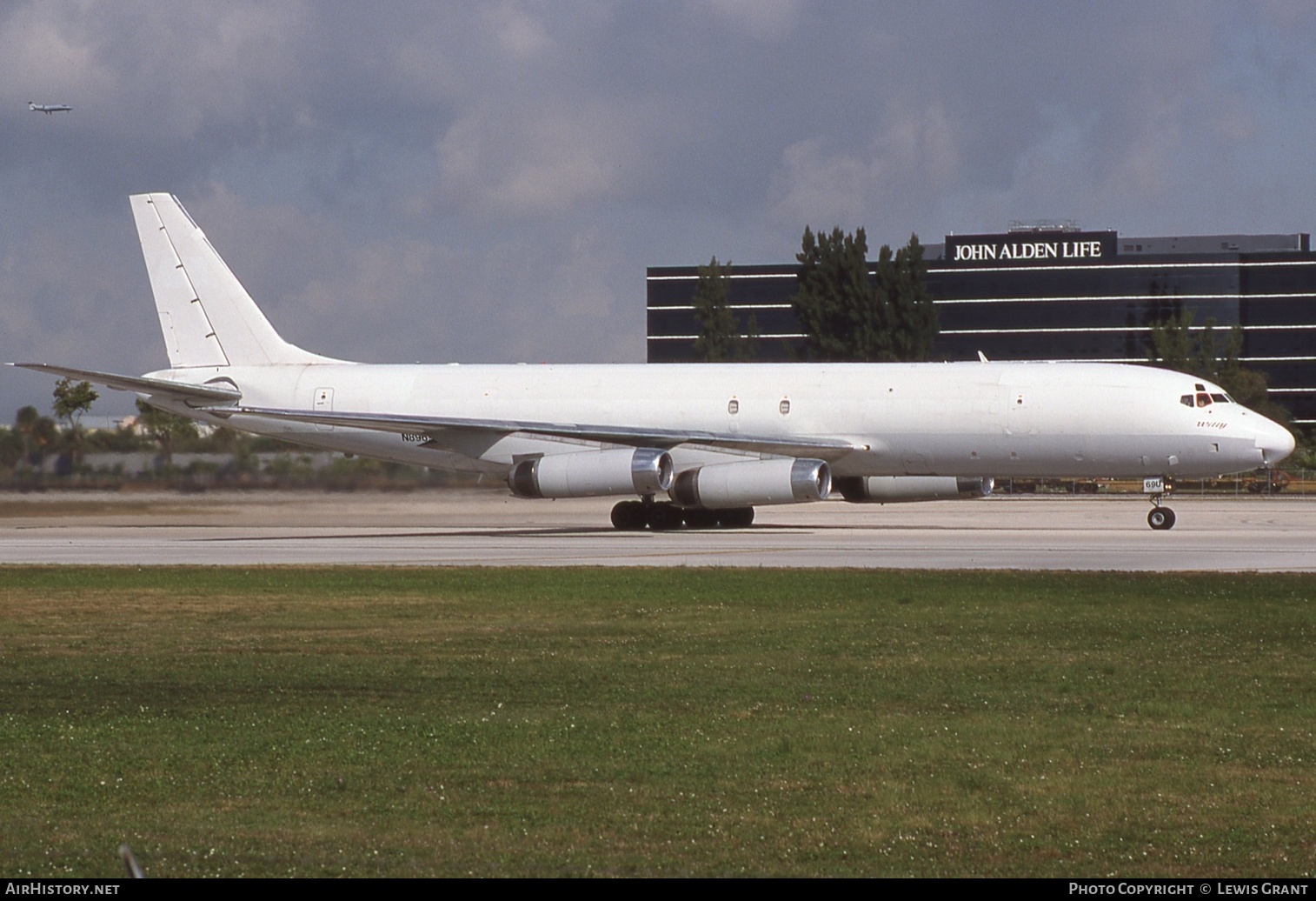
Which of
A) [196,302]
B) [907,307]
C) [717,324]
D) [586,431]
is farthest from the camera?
[717,324]

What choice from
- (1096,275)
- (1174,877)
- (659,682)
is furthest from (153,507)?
(1096,275)

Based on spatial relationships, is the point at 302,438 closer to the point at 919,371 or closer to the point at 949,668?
the point at 919,371

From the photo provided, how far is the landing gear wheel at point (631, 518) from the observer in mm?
40844

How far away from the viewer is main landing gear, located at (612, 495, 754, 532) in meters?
40.5

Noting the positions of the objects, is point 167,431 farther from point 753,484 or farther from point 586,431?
point 753,484

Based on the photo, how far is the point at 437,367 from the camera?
148 feet

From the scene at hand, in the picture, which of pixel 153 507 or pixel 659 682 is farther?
pixel 153 507

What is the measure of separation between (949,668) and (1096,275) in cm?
14700

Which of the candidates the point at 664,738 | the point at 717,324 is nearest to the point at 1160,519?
the point at 664,738

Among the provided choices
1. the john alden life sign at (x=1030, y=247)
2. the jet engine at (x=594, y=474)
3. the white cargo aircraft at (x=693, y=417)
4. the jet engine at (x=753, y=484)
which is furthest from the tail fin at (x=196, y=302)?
the john alden life sign at (x=1030, y=247)

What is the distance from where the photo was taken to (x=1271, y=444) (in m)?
37.7

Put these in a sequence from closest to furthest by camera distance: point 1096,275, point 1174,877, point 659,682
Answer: point 1174,877 → point 659,682 → point 1096,275

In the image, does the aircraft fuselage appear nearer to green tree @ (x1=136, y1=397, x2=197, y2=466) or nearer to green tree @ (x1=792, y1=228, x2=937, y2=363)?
green tree @ (x1=136, y1=397, x2=197, y2=466)

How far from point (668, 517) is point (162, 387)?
13737 mm
